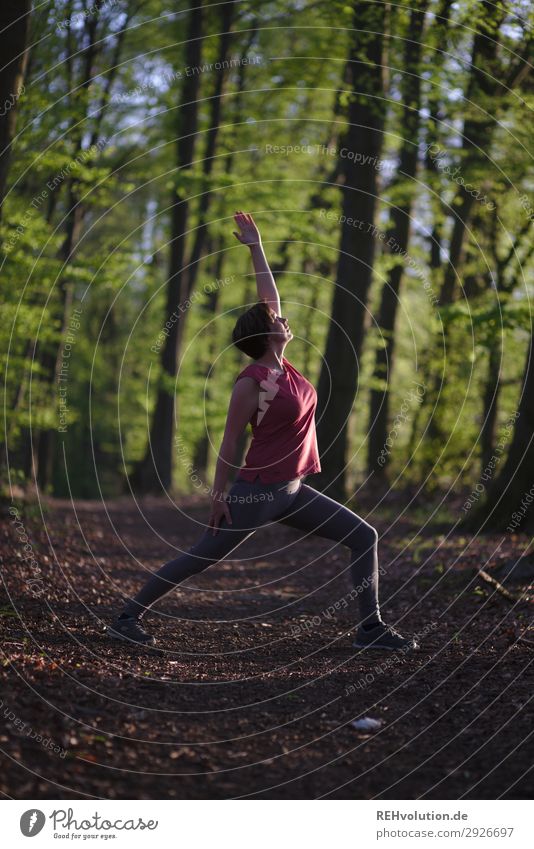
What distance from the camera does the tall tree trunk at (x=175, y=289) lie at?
74.6 ft

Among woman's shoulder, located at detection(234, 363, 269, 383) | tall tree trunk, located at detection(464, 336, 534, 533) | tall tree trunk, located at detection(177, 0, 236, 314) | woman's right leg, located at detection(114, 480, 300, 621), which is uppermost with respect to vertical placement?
tall tree trunk, located at detection(177, 0, 236, 314)

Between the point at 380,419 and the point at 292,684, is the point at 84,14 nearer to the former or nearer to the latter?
the point at 380,419

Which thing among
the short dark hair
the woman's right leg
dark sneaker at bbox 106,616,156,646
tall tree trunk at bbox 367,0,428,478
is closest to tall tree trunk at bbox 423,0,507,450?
tall tree trunk at bbox 367,0,428,478

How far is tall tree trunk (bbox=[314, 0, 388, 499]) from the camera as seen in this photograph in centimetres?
1499

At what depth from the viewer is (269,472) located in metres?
6.64

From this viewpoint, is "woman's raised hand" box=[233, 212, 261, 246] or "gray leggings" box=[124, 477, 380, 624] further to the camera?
"woman's raised hand" box=[233, 212, 261, 246]

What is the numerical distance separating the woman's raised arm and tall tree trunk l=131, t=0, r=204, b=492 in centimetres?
1486

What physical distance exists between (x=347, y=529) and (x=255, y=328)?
1.76m

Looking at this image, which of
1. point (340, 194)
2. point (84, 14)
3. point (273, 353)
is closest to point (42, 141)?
point (84, 14)

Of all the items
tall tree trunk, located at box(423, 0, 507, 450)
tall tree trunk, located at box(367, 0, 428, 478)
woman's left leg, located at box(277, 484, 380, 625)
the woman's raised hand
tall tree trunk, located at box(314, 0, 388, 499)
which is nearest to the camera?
woman's left leg, located at box(277, 484, 380, 625)

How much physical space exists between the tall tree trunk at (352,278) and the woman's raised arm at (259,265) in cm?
741

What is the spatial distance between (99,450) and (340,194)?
797 inches

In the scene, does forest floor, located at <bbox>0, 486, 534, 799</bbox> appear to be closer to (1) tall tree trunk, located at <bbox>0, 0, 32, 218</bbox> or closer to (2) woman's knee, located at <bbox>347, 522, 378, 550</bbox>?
(2) woman's knee, located at <bbox>347, 522, 378, 550</bbox>

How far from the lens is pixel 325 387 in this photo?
15.9 meters
